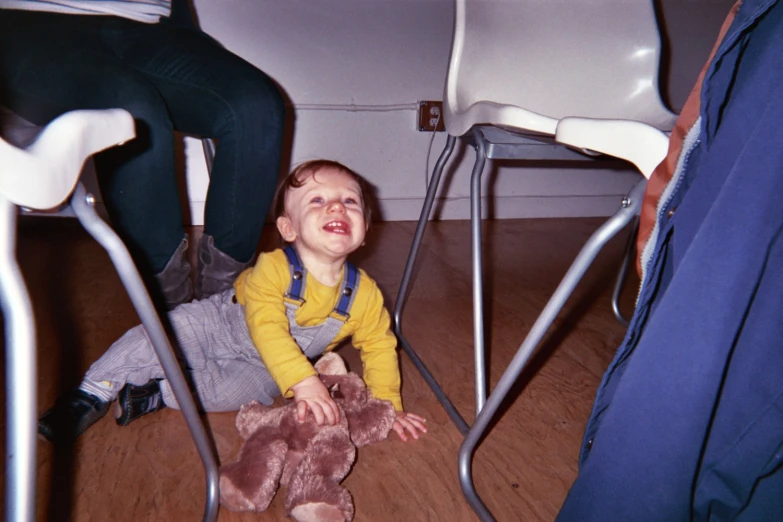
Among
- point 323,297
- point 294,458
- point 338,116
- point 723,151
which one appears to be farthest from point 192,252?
point 723,151

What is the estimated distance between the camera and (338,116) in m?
1.98

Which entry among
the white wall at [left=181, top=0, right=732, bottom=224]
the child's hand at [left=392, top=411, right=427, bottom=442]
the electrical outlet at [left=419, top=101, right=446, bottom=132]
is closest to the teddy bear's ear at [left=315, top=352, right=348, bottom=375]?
the child's hand at [left=392, top=411, right=427, bottom=442]

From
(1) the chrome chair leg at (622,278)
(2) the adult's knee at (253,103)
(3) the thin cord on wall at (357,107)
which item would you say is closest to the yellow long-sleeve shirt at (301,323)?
(2) the adult's knee at (253,103)

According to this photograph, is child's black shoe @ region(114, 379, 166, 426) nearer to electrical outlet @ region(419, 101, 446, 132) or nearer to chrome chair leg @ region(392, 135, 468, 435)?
chrome chair leg @ region(392, 135, 468, 435)

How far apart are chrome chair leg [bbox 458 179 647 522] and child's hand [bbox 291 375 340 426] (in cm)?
19

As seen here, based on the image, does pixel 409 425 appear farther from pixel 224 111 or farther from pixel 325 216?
pixel 224 111

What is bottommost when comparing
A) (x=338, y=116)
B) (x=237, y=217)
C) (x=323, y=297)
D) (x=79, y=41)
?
(x=323, y=297)

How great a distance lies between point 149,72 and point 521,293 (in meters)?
1.05

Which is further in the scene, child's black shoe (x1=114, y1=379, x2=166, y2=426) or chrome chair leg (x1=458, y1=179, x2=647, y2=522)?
child's black shoe (x1=114, y1=379, x2=166, y2=426)

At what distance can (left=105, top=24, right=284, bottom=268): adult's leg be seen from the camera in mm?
886

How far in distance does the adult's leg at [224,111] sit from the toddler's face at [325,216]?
0.24 feet

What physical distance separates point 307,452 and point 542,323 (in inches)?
14.0

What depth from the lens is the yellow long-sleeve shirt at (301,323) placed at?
2.56 feet

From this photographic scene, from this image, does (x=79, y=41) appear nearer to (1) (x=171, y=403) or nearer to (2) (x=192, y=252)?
(1) (x=171, y=403)
